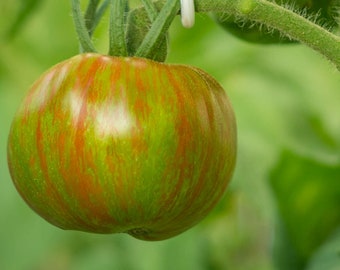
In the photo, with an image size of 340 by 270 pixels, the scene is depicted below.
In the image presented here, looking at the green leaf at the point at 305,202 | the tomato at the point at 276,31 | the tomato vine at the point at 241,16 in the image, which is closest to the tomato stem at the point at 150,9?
the tomato vine at the point at 241,16

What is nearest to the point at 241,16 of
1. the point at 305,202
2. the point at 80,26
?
the point at 80,26

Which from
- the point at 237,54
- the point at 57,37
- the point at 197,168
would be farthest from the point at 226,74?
the point at 197,168

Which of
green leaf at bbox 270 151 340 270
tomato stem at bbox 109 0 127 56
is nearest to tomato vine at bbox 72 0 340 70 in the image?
tomato stem at bbox 109 0 127 56

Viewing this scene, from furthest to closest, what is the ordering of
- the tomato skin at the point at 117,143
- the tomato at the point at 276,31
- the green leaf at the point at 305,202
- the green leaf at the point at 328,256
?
the green leaf at the point at 305,202 → the green leaf at the point at 328,256 → the tomato at the point at 276,31 → the tomato skin at the point at 117,143

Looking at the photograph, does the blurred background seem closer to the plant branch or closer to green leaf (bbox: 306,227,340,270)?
green leaf (bbox: 306,227,340,270)

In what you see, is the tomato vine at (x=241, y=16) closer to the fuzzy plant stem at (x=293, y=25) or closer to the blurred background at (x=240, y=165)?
the fuzzy plant stem at (x=293, y=25)

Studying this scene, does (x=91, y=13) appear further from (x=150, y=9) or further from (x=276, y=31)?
(x=276, y=31)
